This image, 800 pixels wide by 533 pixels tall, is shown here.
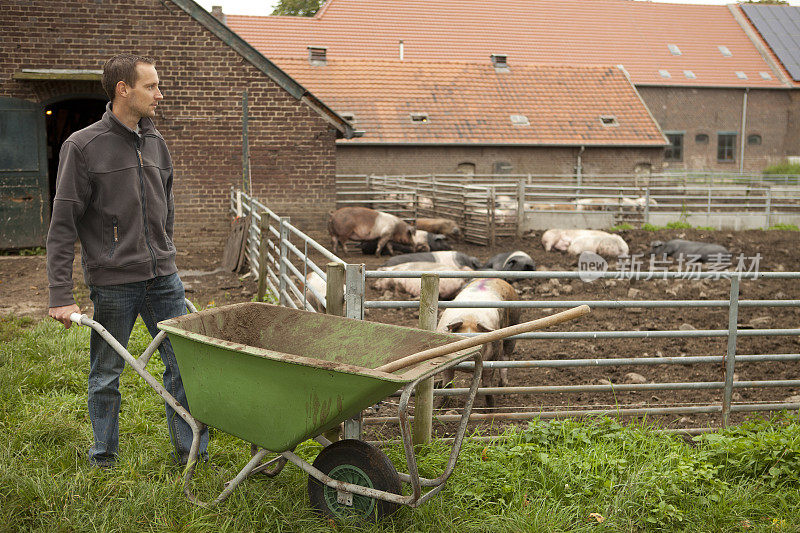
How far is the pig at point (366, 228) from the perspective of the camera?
1438 centimetres

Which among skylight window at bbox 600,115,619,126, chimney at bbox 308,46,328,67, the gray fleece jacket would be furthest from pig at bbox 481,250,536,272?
skylight window at bbox 600,115,619,126

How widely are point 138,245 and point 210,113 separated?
10.3 meters

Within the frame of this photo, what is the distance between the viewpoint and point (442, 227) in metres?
16.4

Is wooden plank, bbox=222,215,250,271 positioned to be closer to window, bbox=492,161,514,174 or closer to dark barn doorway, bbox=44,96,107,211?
dark barn doorway, bbox=44,96,107,211

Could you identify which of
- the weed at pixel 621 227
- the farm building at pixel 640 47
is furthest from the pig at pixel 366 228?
the farm building at pixel 640 47

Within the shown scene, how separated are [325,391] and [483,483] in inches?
47.6

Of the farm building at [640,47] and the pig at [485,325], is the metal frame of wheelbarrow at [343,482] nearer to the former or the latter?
the pig at [485,325]

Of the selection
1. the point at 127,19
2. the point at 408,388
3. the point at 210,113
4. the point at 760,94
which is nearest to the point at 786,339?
the point at 408,388

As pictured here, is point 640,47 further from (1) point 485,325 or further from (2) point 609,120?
(1) point 485,325

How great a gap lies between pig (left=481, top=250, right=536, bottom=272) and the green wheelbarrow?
7631mm

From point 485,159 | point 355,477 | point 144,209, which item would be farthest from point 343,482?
point 485,159

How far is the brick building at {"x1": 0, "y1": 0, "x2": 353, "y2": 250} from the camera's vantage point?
12.4m

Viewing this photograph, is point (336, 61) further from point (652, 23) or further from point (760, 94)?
point (760, 94)

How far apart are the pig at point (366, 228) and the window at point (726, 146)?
1073 inches
